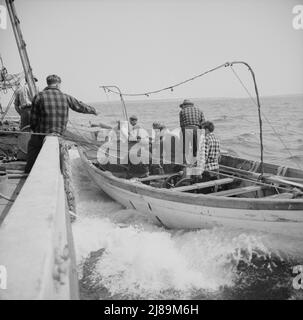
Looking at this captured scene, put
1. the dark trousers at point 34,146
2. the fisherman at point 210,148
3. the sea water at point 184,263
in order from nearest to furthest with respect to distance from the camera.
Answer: the sea water at point 184,263 < the dark trousers at point 34,146 < the fisherman at point 210,148

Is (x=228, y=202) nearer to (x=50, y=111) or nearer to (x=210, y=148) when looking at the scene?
(x=210, y=148)

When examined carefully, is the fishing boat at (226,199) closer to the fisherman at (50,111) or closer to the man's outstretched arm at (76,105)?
the man's outstretched arm at (76,105)

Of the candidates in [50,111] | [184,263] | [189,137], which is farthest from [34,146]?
[189,137]

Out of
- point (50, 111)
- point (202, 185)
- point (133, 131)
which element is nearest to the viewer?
point (50, 111)

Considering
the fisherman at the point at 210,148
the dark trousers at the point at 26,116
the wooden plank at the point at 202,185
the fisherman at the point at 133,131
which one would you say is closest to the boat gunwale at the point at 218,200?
the wooden plank at the point at 202,185

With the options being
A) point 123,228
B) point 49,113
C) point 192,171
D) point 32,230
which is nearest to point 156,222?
point 123,228

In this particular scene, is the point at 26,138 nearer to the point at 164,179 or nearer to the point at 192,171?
the point at 164,179

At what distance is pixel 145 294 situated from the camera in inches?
185

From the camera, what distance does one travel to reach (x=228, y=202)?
17.7ft

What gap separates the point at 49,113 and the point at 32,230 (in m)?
4.20

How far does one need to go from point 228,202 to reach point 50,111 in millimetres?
3538

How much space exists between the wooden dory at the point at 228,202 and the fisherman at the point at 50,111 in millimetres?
2135

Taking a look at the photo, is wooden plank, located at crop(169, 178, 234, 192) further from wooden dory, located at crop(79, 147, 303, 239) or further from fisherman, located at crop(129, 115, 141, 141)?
fisherman, located at crop(129, 115, 141, 141)

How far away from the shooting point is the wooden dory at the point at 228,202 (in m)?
5.01
